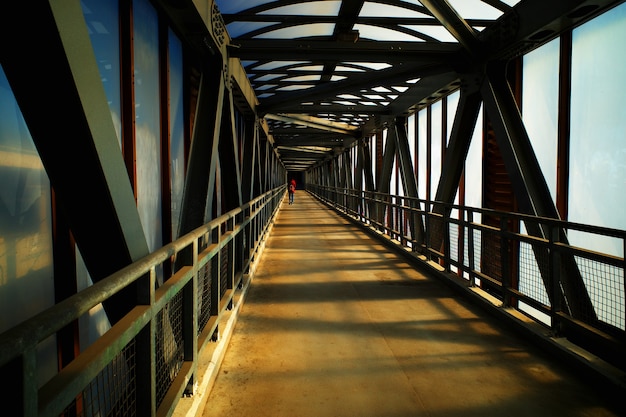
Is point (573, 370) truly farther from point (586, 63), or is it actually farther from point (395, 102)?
point (395, 102)

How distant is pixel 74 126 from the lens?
69.7 inches

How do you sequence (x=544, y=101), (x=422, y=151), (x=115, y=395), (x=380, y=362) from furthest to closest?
(x=422, y=151)
(x=544, y=101)
(x=380, y=362)
(x=115, y=395)

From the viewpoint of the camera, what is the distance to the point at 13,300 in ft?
7.50

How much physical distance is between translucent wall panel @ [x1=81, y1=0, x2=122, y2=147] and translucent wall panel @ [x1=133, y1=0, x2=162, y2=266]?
33 centimetres

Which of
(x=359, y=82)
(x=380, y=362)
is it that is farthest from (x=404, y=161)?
(x=380, y=362)

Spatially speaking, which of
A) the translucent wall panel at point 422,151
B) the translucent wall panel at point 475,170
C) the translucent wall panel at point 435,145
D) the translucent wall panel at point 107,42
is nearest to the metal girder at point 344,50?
the translucent wall panel at point 475,170

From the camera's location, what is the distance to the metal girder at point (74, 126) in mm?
1590

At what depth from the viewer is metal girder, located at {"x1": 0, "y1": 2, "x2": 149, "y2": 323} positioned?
159 cm

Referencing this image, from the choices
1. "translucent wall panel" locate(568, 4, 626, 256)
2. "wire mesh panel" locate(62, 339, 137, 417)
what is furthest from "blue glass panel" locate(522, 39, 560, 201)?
"wire mesh panel" locate(62, 339, 137, 417)

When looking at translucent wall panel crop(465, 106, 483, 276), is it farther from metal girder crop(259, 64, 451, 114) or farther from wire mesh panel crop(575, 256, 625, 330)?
wire mesh panel crop(575, 256, 625, 330)

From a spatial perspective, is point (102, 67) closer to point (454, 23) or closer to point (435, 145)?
point (454, 23)

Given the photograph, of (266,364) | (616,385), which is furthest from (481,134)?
(266,364)

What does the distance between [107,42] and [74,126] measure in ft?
6.23

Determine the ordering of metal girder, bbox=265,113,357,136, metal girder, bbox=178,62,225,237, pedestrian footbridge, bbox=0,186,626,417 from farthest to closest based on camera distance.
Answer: metal girder, bbox=265,113,357,136
metal girder, bbox=178,62,225,237
pedestrian footbridge, bbox=0,186,626,417
